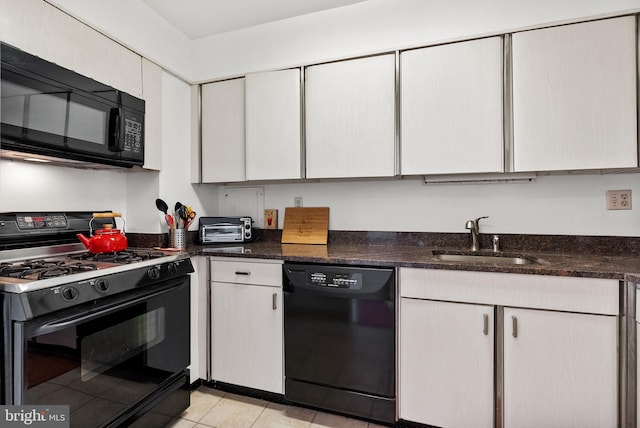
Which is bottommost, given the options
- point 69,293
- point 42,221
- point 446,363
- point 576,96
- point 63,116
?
point 446,363

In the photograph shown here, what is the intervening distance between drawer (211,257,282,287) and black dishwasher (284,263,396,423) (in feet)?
0.25

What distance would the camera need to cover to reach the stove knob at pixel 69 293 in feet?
3.76

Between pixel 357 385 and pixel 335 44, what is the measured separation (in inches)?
76.4

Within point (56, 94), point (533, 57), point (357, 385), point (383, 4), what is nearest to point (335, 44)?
point (383, 4)

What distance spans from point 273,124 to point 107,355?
150cm

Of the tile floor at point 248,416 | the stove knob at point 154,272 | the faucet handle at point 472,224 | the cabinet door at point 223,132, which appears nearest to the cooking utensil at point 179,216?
the cabinet door at point 223,132

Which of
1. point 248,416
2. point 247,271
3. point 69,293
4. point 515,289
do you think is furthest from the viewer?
point 247,271

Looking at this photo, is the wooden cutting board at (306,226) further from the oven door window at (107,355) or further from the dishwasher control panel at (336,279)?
the oven door window at (107,355)

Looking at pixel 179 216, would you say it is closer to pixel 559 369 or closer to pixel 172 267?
pixel 172 267

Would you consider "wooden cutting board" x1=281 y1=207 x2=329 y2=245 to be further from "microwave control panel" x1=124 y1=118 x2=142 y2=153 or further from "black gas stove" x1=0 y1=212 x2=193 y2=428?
"microwave control panel" x1=124 y1=118 x2=142 y2=153

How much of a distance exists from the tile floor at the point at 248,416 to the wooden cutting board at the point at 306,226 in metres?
1.00

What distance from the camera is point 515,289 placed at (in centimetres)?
141

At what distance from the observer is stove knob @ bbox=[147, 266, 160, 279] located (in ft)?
4.97

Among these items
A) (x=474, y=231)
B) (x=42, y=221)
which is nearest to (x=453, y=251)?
(x=474, y=231)
